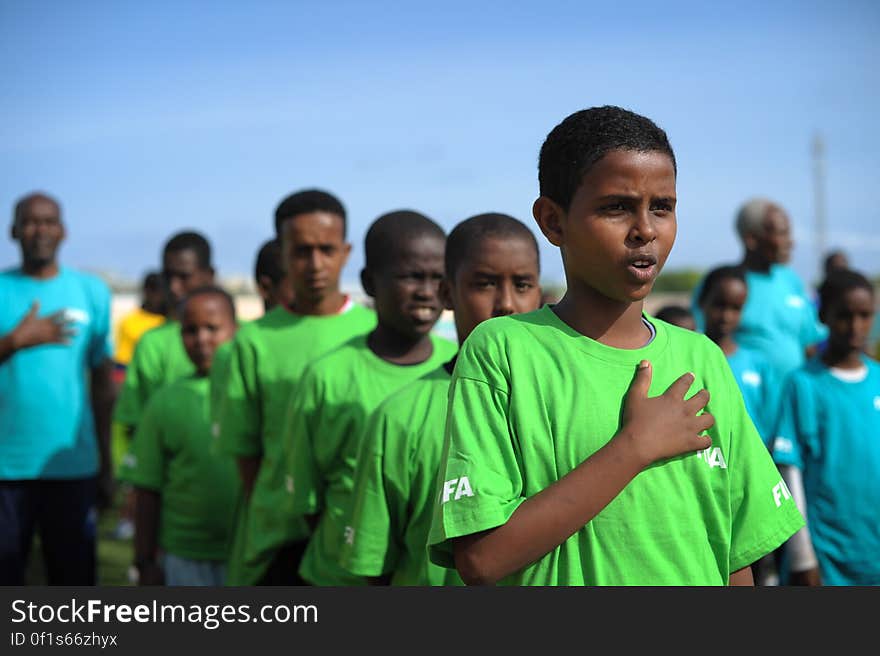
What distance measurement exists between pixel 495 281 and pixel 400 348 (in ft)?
2.81

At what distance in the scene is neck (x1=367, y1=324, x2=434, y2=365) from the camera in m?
3.98

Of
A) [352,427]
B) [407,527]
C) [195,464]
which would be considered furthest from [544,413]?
[195,464]

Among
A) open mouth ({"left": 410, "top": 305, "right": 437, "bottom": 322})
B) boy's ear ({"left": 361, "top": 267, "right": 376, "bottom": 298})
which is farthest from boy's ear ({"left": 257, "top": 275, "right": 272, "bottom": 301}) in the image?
open mouth ({"left": 410, "top": 305, "right": 437, "bottom": 322})

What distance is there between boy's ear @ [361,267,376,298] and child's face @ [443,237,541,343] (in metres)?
0.95

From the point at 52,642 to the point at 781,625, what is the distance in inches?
64.7

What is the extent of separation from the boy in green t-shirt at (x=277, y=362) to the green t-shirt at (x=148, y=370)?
2027 mm

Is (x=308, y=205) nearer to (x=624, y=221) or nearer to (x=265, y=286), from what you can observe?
(x=265, y=286)

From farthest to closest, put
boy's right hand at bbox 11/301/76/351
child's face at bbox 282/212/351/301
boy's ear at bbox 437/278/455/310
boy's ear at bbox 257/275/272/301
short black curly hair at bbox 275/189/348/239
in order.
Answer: boy's ear at bbox 257/275/272/301, boy's right hand at bbox 11/301/76/351, short black curly hair at bbox 275/189/348/239, child's face at bbox 282/212/351/301, boy's ear at bbox 437/278/455/310

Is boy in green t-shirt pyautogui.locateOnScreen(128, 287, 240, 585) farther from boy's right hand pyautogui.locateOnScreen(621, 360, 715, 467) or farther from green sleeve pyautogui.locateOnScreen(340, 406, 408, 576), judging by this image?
boy's right hand pyautogui.locateOnScreen(621, 360, 715, 467)

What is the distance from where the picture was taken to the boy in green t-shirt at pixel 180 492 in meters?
5.41

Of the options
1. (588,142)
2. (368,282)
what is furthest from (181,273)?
(588,142)

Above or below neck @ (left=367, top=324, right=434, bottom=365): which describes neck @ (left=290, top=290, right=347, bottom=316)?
above

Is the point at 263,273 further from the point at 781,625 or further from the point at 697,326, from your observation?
the point at 781,625

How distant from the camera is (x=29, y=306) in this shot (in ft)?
19.6
